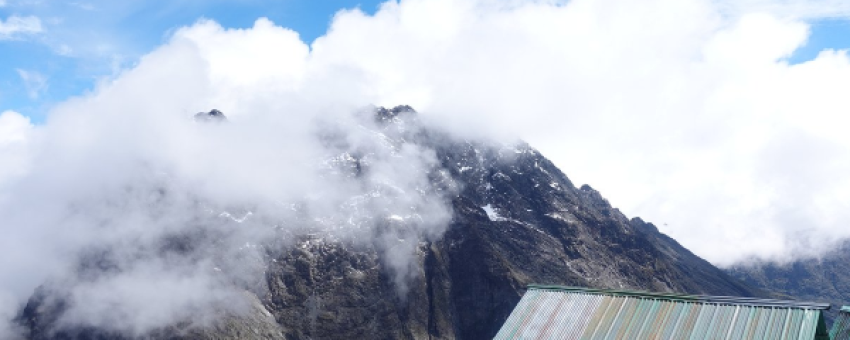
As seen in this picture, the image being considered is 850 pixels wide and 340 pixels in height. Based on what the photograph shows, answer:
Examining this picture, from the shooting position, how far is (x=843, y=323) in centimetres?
5672

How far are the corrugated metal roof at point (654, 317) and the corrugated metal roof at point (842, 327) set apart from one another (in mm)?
8995

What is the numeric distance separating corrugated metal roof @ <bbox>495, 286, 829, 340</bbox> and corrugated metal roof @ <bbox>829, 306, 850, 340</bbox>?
8995 millimetres

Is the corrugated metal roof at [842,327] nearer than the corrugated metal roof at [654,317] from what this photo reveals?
No

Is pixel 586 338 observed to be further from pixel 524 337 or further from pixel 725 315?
pixel 725 315

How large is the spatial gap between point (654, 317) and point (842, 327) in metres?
17.5

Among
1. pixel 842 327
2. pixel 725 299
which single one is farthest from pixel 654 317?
pixel 842 327

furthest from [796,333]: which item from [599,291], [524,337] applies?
[524,337]

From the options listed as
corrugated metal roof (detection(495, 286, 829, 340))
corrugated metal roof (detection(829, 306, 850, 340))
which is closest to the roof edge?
corrugated metal roof (detection(495, 286, 829, 340))

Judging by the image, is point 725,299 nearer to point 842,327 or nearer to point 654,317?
point 654,317

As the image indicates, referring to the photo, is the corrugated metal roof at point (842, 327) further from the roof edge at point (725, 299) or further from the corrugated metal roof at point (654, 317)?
the corrugated metal roof at point (654, 317)

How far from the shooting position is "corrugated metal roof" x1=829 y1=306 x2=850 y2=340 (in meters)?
55.2

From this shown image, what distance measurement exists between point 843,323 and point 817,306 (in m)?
12.9

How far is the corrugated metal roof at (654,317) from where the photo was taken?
47750mm

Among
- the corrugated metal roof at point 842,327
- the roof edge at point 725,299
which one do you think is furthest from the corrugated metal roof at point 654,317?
the corrugated metal roof at point 842,327
